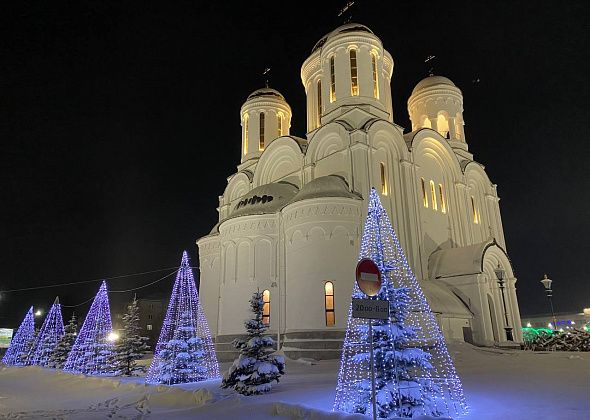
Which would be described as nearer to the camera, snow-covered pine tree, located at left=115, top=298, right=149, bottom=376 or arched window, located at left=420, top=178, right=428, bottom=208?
snow-covered pine tree, located at left=115, top=298, right=149, bottom=376

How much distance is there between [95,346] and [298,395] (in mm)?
13240

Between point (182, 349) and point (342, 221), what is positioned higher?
point (342, 221)

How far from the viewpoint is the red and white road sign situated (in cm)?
682

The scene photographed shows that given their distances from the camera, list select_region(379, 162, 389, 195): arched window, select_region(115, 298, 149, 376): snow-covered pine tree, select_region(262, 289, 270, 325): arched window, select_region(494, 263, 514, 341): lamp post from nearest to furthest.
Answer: select_region(115, 298, 149, 376): snow-covered pine tree, select_region(262, 289, 270, 325): arched window, select_region(379, 162, 389, 195): arched window, select_region(494, 263, 514, 341): lamp post

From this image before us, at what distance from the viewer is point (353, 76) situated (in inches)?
1053

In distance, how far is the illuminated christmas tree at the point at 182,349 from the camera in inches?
567

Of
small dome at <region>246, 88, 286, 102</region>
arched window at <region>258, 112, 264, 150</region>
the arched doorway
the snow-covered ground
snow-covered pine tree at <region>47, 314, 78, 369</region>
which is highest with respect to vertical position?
small dome at <region>246, 88, 286, 102</region>

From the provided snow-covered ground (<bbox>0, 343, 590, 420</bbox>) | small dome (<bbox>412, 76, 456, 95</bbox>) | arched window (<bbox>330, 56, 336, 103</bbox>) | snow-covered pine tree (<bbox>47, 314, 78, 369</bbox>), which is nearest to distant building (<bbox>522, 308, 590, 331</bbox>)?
small dome (<bbox>412, 76, 456, 95</bbox>)

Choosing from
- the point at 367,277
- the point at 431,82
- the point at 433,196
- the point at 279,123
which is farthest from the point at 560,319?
the point at 367,277

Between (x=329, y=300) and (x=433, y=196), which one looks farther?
(x=433, y=196)

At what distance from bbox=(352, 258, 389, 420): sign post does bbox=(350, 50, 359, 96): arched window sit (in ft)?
68.4

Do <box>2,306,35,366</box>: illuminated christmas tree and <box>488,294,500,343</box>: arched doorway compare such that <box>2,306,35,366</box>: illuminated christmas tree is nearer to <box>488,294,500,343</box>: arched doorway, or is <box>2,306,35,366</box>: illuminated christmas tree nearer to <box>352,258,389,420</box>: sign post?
<box>488,294,500,343</box>: arched doorway

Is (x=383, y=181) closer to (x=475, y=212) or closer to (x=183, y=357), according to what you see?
(x=475, y=212)

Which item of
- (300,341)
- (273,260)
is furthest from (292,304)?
(273,260)
